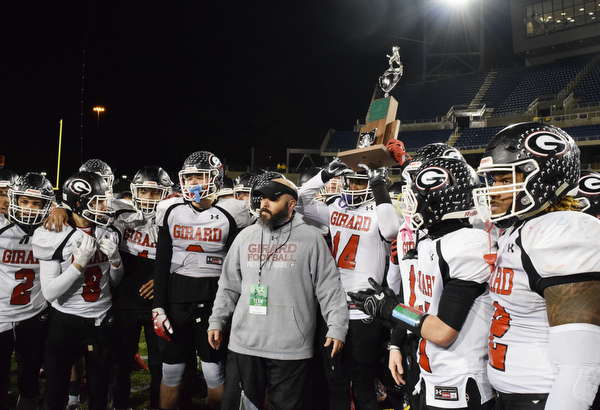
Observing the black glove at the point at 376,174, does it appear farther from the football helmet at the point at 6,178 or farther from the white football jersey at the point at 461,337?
the football helmet at the point at 6,178

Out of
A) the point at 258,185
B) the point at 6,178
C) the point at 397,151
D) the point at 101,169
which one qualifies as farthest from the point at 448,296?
the point at 6,178

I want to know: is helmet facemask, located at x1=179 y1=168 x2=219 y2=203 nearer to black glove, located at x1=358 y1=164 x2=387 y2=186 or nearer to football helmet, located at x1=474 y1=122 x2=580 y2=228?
black glove, located at x1=358 y1=164 x2=387 y2=186

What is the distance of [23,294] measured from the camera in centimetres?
427

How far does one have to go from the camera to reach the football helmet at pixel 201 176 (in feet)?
14.3

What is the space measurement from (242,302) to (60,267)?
194 centimetres

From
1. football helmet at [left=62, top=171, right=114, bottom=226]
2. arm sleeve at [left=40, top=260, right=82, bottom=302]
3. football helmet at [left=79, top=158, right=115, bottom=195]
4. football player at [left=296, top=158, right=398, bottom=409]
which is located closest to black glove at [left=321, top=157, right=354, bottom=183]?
football player at [left=296, top=158, right=398, bottom=409]

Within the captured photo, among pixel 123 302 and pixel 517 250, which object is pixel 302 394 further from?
pixel 123 302

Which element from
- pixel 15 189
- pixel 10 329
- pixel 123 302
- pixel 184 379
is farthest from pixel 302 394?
pixel 15 189

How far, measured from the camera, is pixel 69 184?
4.39 m

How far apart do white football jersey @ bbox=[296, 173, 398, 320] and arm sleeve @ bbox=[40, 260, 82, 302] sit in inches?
89.6

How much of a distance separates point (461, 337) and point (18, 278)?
429cm

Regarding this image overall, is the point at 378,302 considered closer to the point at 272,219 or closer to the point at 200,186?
the point at 272,219

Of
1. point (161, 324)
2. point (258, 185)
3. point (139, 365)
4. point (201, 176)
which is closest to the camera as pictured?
point (258, 185)

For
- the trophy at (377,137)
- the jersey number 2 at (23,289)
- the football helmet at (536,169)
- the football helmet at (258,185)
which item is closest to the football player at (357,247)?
the trophy at (377,137)
